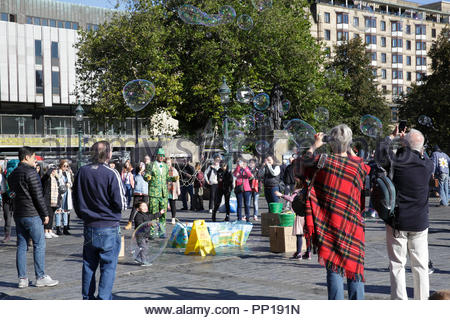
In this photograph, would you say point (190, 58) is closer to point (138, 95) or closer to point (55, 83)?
point (138, 95)

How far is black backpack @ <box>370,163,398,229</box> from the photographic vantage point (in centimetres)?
567

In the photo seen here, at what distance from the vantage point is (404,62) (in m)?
93.5

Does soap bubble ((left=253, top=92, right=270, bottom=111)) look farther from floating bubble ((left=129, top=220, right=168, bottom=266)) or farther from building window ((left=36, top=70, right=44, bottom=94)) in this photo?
building window ((left=36, top=70, right=44, bottom=94))

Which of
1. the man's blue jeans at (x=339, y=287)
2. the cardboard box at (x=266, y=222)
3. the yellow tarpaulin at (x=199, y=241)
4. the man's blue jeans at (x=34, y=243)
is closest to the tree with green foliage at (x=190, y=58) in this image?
the cardboard box at (x=266, y=222)

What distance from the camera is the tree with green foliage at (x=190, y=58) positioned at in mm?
31688

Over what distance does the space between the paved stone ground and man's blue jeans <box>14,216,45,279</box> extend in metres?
0.26

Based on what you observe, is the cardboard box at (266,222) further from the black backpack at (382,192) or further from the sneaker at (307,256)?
the black backpack at (382,192)

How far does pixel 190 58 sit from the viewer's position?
33.5 meters

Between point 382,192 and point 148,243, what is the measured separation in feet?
14.7

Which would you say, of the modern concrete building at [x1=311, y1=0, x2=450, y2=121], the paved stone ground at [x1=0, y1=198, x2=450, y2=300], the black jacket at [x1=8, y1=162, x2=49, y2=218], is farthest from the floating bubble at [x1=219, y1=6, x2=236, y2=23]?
the modern concrete building at [x1=311, y1=0, x2=450, y2=121]

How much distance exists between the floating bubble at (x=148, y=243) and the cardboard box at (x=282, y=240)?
6.77 ft

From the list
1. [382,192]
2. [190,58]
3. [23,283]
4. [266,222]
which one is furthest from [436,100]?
[382,192]
